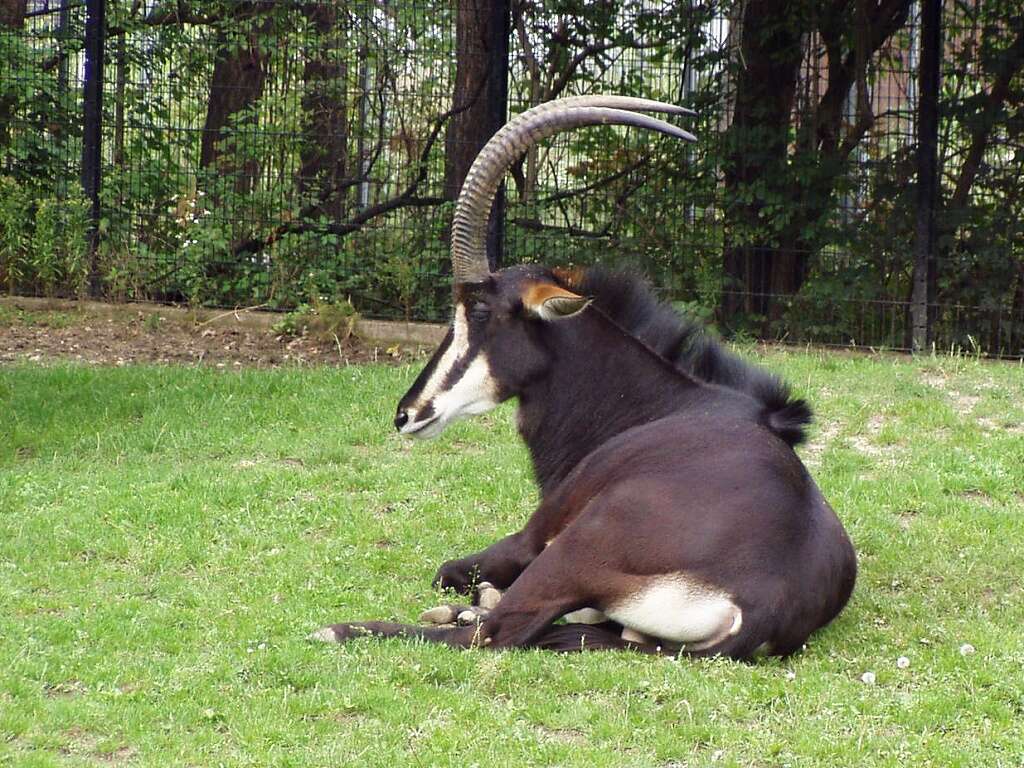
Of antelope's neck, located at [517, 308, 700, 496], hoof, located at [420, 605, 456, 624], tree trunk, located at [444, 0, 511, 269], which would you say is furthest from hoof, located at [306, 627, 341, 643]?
tree trunk, located at [444, 0, 511, 269]

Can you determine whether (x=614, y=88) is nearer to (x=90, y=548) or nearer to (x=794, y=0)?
(x=794, y=0)

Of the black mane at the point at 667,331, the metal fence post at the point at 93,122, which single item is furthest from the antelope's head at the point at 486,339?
the metal fence post at the point at 93,122

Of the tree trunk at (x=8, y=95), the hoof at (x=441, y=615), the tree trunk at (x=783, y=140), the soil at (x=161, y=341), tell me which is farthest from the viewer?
the tree trunk at (x=8, y=95)

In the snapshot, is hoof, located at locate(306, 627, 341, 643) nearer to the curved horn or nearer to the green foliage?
the curved horn

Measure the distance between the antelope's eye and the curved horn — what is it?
0.16 m

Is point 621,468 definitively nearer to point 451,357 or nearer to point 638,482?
point 638,482

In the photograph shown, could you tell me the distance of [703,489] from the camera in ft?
18.0

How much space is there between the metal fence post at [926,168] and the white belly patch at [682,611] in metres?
7.47

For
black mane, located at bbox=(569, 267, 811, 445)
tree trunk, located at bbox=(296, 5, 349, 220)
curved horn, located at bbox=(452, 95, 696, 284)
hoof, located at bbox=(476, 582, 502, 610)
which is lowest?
hoof, located at bbox=(476, 582, 502, 610)

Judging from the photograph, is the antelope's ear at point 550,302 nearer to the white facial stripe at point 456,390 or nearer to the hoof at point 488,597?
the white facial stripe at point 456,390

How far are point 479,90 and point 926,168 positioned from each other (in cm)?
390

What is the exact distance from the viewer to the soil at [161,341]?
11.6m

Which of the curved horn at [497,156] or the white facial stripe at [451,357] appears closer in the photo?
the white facial stripe at [451,357]

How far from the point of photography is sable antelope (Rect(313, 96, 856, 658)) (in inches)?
208
